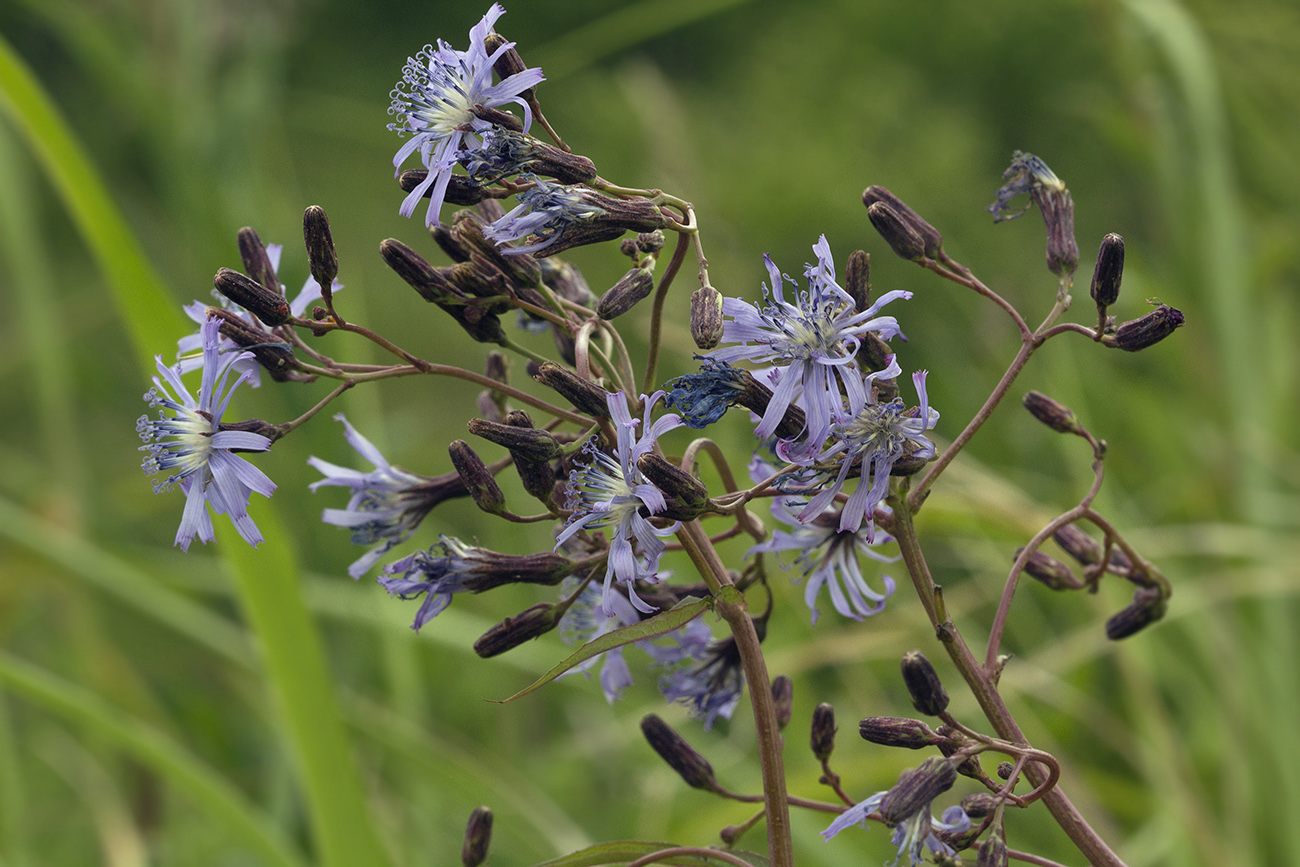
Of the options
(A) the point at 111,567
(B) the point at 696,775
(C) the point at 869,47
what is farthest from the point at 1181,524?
(C) the point at 869,47

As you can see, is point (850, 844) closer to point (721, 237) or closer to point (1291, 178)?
point (721, 237)

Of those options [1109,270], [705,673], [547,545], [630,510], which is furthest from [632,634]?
[547,545]

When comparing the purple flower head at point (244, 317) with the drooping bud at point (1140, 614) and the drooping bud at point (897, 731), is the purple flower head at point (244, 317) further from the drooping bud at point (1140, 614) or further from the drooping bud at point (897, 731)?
the drooping bud at point (1140, 614)

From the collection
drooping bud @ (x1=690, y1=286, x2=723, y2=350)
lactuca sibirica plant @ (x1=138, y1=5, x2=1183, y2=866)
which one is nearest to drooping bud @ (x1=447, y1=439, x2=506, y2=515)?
lactuca sibirica plant @ (x1=138, y1=5, x2=1183, y2=866)

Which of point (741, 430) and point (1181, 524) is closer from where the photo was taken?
point (1181, 524)

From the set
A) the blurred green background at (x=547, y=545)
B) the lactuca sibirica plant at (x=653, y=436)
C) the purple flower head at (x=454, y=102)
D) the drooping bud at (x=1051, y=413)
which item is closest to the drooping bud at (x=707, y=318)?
the lactuca sibirica plant at (x=653, y=436)

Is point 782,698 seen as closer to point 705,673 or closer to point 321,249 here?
point 705,673
